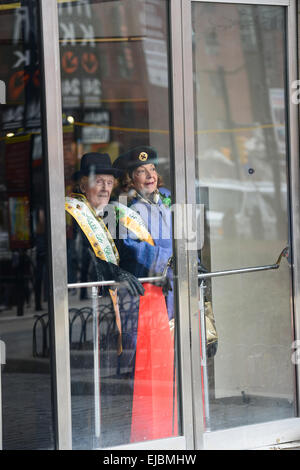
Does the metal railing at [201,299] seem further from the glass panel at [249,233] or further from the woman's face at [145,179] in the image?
the woman's face at [145,179]

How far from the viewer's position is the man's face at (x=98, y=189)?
3700 mm

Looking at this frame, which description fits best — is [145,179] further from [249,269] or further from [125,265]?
[249,269]

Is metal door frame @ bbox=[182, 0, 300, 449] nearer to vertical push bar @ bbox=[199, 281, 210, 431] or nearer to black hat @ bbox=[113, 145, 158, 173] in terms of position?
vertical push bar @ bbox=[199, 281, 210, 431]

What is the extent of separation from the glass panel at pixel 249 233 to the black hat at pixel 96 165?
55 centimetres

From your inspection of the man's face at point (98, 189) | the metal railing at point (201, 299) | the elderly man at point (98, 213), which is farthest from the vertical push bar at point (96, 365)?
the man's face at point (98, 189)

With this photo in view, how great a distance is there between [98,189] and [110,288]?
533 millimetres

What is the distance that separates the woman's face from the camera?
3.83m

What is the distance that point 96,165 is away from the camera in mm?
3740

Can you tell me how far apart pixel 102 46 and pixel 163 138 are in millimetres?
2372

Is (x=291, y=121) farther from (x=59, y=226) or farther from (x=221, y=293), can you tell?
(x=59, y=226)

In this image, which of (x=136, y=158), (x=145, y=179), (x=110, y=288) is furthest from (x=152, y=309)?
(x=136, y=158)

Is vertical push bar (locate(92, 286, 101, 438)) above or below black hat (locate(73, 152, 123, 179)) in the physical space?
below

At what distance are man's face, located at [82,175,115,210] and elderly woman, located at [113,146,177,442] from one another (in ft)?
0.40

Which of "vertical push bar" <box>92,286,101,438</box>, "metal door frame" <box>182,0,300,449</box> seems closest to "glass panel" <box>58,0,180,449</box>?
"vertical push bar" <box>92,286,101,438</box>
